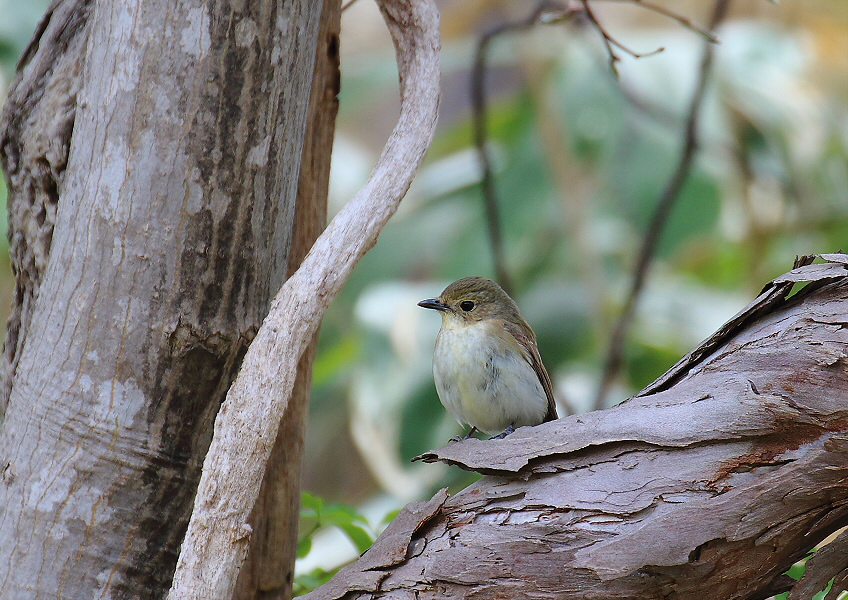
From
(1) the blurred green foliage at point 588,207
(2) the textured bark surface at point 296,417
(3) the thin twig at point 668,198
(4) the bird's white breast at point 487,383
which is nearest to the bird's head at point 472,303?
(4) the bird's white breast at point 487,383

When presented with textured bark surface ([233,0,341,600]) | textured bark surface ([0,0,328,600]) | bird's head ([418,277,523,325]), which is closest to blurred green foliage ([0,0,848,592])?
bird's head ([418,277,523,325])

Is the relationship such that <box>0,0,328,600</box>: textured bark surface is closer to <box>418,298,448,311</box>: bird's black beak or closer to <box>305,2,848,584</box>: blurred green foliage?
<box>418,298,448,311</box>: bird's black beak

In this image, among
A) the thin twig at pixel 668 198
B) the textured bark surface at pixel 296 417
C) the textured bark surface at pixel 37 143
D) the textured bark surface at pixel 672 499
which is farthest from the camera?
the thin twig at pixel 668 198

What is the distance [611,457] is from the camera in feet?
5.89

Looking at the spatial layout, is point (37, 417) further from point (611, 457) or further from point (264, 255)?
point (611, 457)

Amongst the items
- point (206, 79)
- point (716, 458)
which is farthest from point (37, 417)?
point (716, 458)

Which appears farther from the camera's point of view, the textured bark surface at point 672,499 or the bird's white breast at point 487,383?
the bird's white breast at point 487,383

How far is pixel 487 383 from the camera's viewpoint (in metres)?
3.32

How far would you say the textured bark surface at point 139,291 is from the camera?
1833mm

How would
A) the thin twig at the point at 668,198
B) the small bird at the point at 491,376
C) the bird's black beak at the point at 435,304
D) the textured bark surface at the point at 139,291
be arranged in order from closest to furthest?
1. the textured bark surface at the point at 139,291
2. the small bird at the point at 491,376
3. the bird's black beak at the point at 435,304
4. the thin twig at the point at 668,198

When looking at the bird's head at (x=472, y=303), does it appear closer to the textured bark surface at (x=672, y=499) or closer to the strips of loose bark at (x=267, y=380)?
the strips of loose bark at (x=267, y=380)

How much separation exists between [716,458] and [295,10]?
129cm

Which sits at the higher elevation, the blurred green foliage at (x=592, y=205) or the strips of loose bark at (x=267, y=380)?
the blurred green foliage at (x=592, y=205)

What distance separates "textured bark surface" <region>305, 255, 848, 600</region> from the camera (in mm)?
1700
